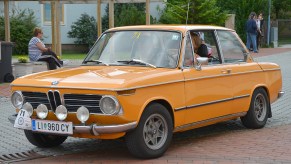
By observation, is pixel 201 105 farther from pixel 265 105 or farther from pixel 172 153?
pixel 265 105

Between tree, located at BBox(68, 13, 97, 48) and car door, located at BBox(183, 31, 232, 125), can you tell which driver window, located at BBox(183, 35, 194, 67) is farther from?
tree, located at BBox(68, 13, 97, 48)

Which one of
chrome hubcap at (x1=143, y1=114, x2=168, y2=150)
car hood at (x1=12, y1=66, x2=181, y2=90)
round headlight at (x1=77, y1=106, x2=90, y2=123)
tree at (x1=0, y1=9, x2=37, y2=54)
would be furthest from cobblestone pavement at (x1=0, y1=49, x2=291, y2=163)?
tree at (x1=0, y1=9, x2=37, y2=54)

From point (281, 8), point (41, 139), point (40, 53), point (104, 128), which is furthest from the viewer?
point (281, 8)

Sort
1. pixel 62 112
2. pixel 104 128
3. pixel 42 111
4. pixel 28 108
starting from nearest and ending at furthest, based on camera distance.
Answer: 1. pixel 104 128
2. pixel 62 112
3. pixel 42 111
4. pixel 28 108

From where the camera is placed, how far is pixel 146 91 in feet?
23.8

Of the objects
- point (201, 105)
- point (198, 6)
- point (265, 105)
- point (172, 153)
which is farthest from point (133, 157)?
point (198, 6)

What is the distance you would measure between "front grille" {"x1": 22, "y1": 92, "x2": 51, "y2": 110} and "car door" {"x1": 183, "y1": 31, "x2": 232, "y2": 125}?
1.80 metres

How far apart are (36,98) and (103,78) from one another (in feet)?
2.99

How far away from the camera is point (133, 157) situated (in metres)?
7.50

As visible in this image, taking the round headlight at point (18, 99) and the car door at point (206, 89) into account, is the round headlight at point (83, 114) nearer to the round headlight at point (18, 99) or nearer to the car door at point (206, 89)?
the round headlight at point (18, 99)

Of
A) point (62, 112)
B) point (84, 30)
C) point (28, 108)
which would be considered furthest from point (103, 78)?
point (84, 30)

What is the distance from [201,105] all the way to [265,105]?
6.05ft

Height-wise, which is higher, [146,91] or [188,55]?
[188,55]

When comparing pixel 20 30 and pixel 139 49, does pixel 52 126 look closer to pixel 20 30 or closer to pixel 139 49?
pixel 139 49
